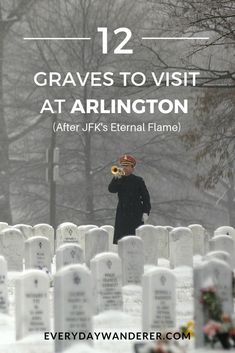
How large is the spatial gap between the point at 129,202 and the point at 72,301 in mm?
7296

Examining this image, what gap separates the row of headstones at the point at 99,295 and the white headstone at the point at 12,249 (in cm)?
408

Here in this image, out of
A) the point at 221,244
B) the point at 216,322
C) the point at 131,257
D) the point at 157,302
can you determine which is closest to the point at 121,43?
the point at 221,244

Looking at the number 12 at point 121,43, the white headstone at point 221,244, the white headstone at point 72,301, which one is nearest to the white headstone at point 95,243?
the white headstone at point 221,244

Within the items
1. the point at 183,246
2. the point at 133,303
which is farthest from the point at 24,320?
the point at 183,246

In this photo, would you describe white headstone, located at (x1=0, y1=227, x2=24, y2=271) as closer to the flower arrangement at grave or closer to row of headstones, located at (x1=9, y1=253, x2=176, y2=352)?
row of headstones, located at (x1=9, y1=253, x2=176, y2=352)

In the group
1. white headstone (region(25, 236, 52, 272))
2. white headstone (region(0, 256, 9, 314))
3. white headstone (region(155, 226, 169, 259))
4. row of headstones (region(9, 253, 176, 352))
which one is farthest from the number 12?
row of headstones (region(9, 253, 176, 352))

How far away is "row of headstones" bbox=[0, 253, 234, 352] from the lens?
9.32m

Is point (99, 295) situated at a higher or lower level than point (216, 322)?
higher

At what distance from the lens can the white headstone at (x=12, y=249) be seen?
53.3 ft

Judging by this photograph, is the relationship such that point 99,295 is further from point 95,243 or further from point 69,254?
point 95,243

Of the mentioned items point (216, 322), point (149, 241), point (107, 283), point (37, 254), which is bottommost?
point (216, 322)

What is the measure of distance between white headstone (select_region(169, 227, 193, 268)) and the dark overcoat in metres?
0.65

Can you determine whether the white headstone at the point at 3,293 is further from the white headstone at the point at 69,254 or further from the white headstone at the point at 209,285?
the white headstone at the point at 209,285

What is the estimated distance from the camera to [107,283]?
11641 mm
